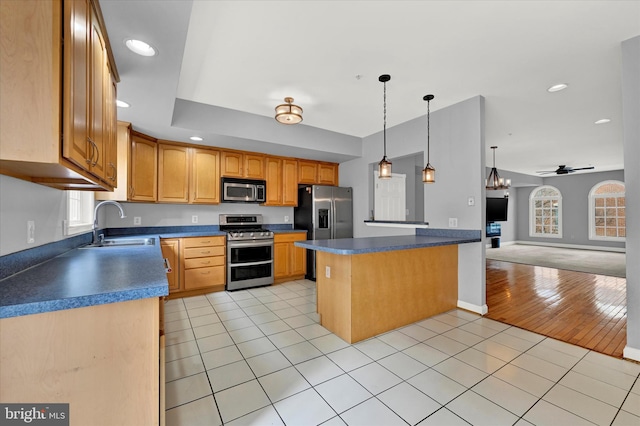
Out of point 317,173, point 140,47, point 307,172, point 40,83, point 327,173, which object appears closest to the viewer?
point 40,83

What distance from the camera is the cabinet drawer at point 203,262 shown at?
3879 mm

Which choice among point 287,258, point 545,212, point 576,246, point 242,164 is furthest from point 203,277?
point 545,212

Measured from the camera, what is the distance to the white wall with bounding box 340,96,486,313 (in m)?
3.20

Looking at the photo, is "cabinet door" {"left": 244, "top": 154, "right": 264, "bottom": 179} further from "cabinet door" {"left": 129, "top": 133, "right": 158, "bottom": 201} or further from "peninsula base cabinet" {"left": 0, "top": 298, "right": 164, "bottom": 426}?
"peninsula base cabinet" {"left": 0, "top": 298, "right": 164, "bottom": 426}

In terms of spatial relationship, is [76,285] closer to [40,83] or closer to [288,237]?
[40,83]

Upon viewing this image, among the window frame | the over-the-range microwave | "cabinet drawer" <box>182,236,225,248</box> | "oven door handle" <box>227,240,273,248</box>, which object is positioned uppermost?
the over-the-range microwave

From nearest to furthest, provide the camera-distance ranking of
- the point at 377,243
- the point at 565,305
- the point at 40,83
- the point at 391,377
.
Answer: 1. the point at 40,83
2. the point at 391,377
3. the point at 377,243
4. the point at 565,305

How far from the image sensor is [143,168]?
3.72 metres

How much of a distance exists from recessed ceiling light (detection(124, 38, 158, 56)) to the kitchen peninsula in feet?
6.38

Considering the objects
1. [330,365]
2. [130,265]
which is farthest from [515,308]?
[130,265]

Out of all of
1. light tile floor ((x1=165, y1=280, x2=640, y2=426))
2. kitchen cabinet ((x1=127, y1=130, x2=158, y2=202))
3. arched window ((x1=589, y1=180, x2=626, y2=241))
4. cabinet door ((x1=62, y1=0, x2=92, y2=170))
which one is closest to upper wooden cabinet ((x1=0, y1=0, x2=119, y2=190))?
cabinet door ((x1=62, y1=0, x2=92, y2=170))

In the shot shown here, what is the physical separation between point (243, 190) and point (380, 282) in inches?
113

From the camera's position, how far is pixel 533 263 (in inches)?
254

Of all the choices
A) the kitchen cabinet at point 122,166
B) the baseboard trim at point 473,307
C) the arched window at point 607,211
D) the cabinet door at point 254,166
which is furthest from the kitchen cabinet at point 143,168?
the arched window at point 607,211
